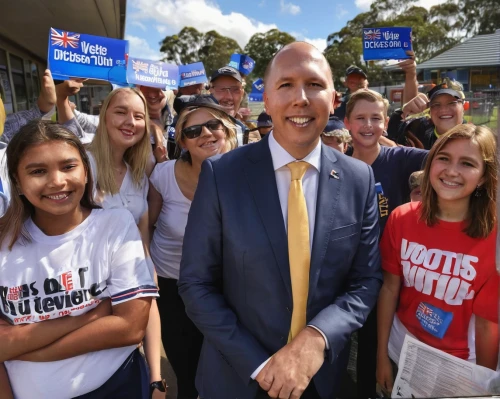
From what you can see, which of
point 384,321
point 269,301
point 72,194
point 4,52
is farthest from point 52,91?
point 4,52

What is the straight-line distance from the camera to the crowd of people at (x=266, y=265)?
1421 mm

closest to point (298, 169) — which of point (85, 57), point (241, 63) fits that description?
point (85, 57)

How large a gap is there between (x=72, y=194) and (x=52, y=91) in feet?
5.85

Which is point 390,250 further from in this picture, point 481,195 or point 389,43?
point 389,43

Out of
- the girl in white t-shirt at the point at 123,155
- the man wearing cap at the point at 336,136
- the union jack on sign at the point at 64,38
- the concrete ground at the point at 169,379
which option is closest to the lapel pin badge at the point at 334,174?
the man wearing cap at the point at 336,136

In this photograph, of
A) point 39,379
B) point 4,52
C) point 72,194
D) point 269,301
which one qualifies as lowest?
point 39,379

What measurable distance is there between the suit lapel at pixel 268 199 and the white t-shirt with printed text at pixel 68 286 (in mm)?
630

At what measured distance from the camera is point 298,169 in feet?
4.92

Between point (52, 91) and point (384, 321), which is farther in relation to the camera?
point (52, 91)

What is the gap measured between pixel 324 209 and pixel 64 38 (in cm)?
310

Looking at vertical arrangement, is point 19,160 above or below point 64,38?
below

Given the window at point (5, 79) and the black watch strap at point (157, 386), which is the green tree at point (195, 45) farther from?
the black watch strap at point (157, 386)

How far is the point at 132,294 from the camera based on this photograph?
5.27ft

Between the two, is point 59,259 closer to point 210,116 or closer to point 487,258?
point 210,116
